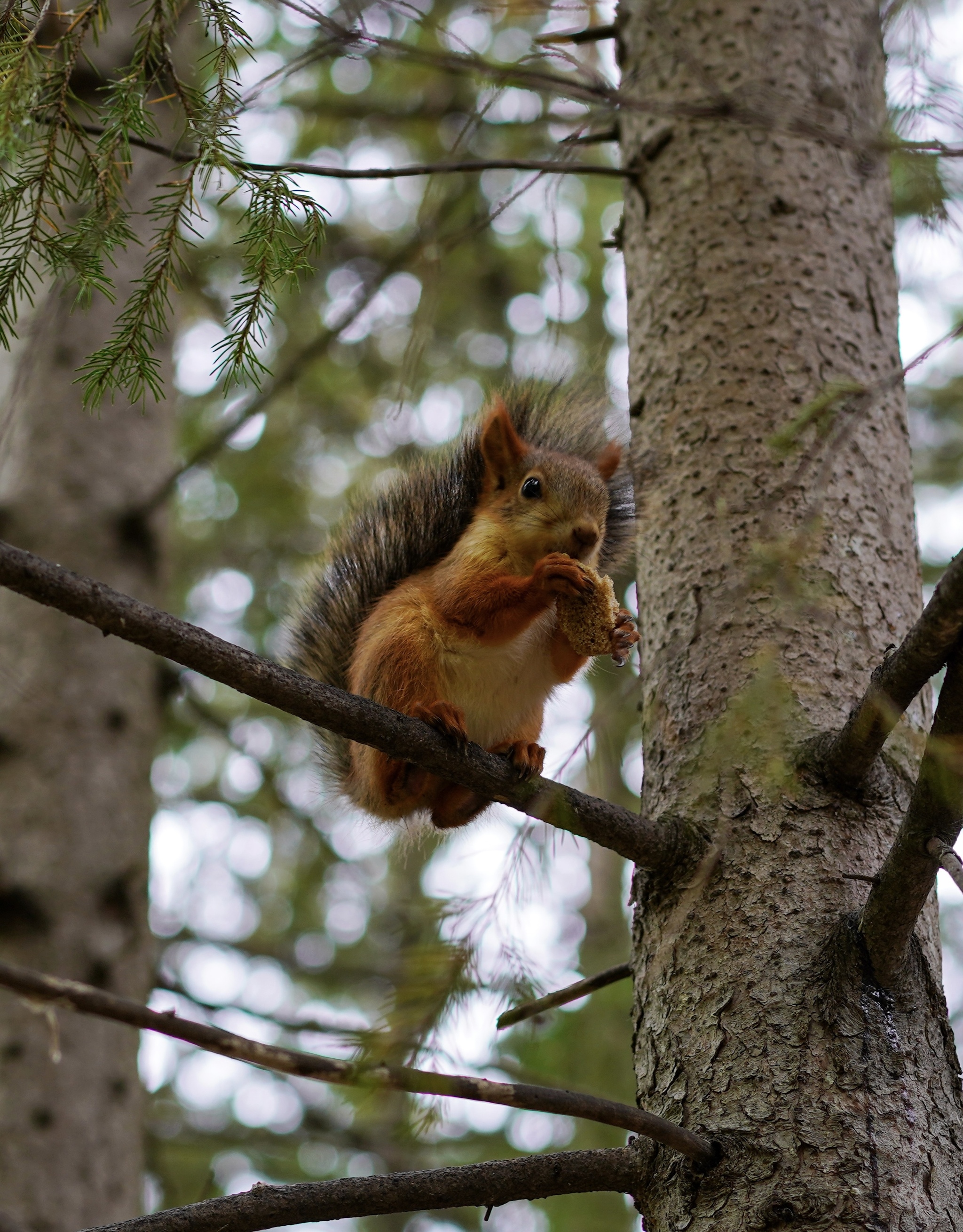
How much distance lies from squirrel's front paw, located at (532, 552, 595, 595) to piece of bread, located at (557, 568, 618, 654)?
11mm

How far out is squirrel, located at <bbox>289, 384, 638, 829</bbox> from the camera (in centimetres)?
207

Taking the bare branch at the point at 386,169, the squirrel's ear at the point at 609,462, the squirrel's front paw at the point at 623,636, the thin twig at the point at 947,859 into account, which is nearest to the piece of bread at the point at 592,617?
the squirrel's front paw at the point at 623,636

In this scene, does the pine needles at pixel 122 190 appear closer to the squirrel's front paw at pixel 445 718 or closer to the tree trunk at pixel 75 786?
the squirrel's front paw at pixel 445 718

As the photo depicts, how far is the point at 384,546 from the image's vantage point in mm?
2396

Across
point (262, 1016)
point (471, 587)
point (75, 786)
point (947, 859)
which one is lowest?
point (947, 859)

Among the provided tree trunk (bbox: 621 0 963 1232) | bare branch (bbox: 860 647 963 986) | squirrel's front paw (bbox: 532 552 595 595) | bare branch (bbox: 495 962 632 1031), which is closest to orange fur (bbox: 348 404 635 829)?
squirrel's front paw (bbox: 532 552 595 595)

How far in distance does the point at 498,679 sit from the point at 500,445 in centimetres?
52

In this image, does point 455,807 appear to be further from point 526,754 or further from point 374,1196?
point 374,1196

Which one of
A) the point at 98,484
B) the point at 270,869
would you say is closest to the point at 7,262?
the point at 98,484

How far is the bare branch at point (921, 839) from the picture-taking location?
114 cm

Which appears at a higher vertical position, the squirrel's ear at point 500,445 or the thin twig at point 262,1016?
the squirrel's ear at point 500,445

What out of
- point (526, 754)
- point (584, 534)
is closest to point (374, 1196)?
point (526, 754)

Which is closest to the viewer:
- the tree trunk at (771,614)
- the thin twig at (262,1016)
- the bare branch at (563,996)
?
the tree trunk at (771,614)

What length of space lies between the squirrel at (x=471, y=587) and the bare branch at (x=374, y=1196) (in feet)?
2.05
